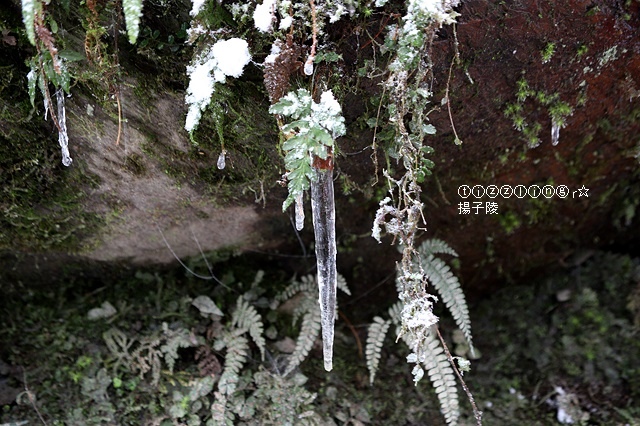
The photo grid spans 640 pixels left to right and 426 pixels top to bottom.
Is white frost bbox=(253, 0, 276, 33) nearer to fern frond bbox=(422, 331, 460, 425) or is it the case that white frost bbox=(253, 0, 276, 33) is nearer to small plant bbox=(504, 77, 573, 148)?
small plant bbox=(504, 77, 573, 148)

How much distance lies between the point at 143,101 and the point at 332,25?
895 millimetres

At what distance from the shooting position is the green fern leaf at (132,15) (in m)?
1.62

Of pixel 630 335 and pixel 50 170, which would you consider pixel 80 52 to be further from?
pixel 630 335

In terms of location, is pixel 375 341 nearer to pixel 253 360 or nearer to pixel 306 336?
pixel 306 336

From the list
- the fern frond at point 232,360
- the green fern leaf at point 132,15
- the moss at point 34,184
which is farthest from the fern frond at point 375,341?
the green fern leaf at point 132,15

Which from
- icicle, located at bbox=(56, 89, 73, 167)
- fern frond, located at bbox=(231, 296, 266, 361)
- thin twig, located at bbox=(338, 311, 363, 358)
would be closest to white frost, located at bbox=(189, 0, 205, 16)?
icicle, located at bbox=(56, 89, 73, 167)

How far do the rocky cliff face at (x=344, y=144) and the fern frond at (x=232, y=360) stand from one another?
594 millimetres

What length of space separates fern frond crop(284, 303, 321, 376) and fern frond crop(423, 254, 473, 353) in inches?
27.5

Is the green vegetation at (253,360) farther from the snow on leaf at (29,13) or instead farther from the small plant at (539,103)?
the snow on leaf at (29,13)

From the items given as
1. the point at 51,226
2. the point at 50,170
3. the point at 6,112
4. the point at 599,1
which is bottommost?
the point at 51,226

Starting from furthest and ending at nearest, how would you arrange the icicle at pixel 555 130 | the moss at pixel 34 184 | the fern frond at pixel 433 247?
the fern frond at pixel 433 247 < the icicle at pixel 555 130 < the moss at pixel 34 184

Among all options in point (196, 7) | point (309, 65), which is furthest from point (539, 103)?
point (196, 7)

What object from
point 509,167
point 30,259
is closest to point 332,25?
point 509,167

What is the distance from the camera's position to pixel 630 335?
10.9 feet
